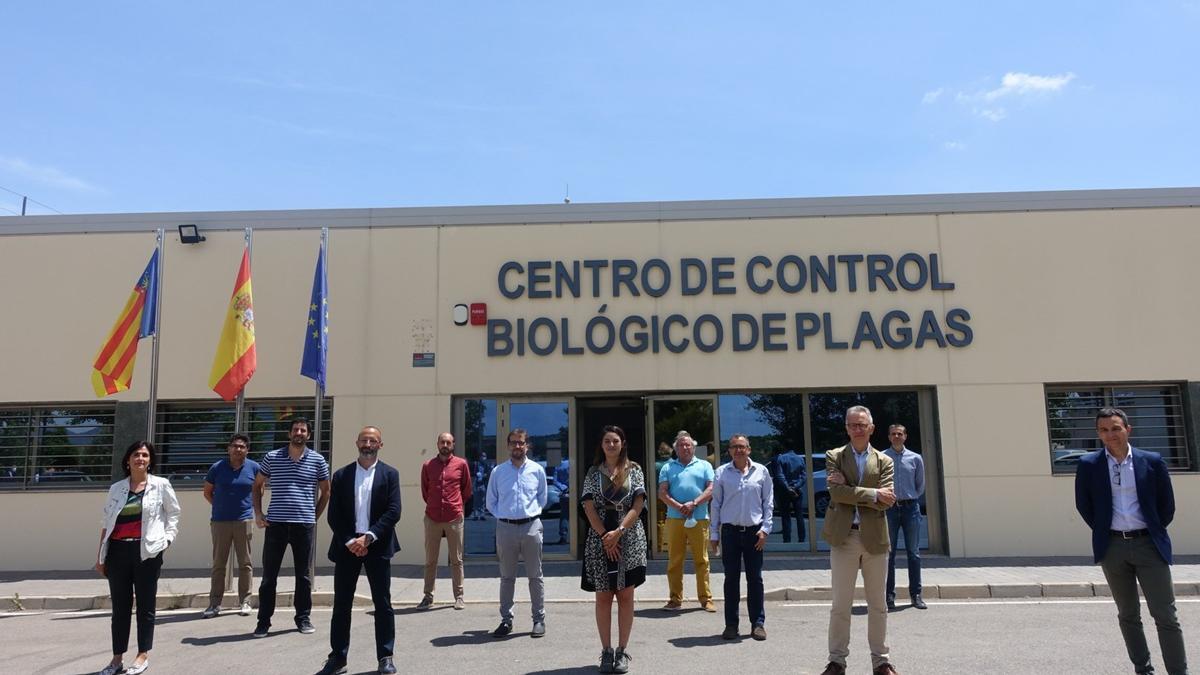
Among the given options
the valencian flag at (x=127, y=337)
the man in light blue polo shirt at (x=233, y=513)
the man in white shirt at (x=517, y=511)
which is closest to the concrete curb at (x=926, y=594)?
the man in light blue polo shirt at (x=233, y=513)

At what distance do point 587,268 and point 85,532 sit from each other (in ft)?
27.3

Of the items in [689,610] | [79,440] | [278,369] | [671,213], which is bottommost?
[689,610]

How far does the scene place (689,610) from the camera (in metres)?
9.22

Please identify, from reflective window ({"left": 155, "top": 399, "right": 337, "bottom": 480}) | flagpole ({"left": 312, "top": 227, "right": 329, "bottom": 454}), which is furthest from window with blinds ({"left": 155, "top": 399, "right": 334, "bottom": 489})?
flagpole ({"left": 312, "top": 227, "right": 329, "bottom": 454})

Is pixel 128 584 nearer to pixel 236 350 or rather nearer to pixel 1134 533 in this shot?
pixel 236 350

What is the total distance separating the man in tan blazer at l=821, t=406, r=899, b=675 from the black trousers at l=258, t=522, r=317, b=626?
195 inches

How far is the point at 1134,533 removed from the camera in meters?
5.75

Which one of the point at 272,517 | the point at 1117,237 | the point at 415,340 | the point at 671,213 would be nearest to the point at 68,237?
the point at 415,340

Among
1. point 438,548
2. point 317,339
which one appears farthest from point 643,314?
point 438,548

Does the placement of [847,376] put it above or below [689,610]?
above

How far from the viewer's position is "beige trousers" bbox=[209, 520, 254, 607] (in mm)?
9594

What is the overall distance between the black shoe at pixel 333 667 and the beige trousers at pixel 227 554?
355 cm

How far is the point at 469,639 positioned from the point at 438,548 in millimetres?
2290

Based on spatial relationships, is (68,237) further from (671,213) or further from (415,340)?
(671,213)
